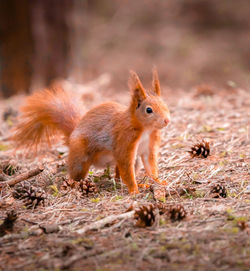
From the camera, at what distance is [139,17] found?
38.2 ft

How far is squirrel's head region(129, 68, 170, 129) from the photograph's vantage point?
101 inches

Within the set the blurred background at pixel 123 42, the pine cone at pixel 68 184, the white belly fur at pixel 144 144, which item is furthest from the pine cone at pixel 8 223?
the blurred background at pixel 123 42

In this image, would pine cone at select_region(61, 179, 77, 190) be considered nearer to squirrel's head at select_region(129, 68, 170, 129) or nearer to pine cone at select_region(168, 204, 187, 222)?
squirrel's head at select_region(129, 68, 170, 129)

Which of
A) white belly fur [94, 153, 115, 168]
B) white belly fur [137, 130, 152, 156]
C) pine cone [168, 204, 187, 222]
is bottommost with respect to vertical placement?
pine cone [168, 204, 187, 222]

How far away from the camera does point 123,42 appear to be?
35.0 ft

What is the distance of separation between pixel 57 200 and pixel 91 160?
469mm

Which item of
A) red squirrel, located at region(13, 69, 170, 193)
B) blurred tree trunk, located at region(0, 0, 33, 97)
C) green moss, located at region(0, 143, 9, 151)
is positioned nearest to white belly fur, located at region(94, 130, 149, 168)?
red squirrel, located at region(13, 69, 170, 193)

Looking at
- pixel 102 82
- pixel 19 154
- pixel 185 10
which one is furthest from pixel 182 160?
pixel 185 10

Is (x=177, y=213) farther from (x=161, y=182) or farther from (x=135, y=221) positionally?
(x=161, y=182)

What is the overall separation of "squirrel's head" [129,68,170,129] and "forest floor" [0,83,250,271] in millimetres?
449

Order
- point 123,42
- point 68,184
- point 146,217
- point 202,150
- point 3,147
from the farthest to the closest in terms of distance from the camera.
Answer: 1. point 123,42
2. point 3,147
3. point 202,150
4. point 68,184
5. point 146,217

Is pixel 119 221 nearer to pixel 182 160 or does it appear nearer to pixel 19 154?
pixel 182 160

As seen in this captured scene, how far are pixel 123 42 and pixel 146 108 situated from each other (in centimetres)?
846

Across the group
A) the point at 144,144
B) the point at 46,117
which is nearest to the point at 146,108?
the point at 144,144
